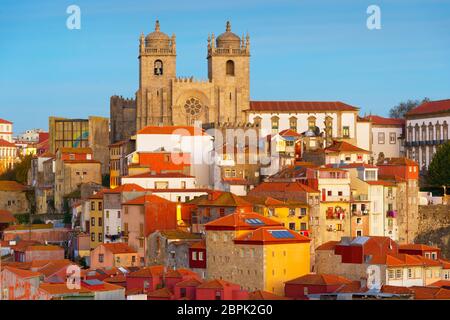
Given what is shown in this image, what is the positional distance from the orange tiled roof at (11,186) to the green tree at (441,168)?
88.1 feet

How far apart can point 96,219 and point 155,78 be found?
2126cm

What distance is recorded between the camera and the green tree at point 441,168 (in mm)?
82750

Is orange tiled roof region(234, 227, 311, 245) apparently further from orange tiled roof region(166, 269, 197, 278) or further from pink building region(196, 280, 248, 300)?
pink building region(196, 280, 248, 300)

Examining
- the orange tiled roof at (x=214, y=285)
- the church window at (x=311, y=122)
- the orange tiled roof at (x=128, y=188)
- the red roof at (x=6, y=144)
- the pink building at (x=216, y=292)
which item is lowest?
the pink building at (x=216, y=292)

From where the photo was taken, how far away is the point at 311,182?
2719 inches

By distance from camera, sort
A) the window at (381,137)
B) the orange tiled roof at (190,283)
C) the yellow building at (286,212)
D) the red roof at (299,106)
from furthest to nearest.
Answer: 1. the window at (381,137)
2. the red roof at (299,106)
3. the yellow building at (286,212)
4. the orange tiled roof at (190,283)

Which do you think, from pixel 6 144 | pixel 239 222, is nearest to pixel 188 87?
pixel 239 222

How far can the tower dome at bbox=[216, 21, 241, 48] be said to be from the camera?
89938 millimetres

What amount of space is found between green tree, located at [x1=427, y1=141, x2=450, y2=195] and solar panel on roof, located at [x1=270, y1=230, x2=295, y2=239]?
85.8ft

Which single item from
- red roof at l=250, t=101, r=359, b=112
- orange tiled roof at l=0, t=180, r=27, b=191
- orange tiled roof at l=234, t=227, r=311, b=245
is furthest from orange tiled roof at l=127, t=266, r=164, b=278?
red roof at l=250, t=101, r=359, b=112

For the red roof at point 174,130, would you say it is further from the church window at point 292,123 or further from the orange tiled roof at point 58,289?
the orange tiled roof at point 58,289

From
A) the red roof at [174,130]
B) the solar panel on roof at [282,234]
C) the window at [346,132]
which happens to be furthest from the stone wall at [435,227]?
the solar panel on roof at [282,234]
